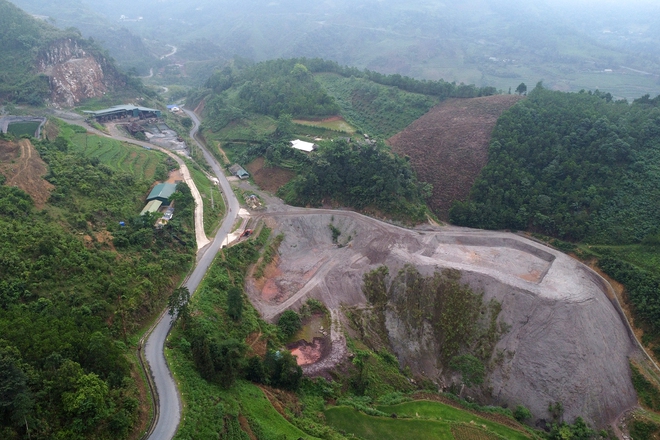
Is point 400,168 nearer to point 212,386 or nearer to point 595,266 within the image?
point 595,266

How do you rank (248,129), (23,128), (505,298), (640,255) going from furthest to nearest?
(248,129) → (23,128) → (640,255) → (505,298)

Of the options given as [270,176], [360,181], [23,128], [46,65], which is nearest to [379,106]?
[270,176]

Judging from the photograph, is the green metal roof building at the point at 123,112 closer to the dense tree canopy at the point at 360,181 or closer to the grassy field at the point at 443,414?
the dense tree canopy at the point at 360,181

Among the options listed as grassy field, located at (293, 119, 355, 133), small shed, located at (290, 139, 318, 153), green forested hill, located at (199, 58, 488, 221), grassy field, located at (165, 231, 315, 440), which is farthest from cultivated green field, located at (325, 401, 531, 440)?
grassy field, located at (293, 119, 355, 133)

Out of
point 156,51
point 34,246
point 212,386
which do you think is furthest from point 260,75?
point 156,51

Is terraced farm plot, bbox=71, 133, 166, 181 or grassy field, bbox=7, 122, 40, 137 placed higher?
grassy field, bbox=7, 122, 40, 137

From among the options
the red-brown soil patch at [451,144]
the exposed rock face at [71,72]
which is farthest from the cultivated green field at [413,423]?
the exposed rock face at [71,72]

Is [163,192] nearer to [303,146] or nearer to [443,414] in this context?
[303,146]

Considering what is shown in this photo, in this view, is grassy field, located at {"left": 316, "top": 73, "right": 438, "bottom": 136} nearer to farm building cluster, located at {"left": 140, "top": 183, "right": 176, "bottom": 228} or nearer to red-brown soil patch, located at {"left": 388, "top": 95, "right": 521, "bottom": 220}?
red-brown soil patch, located at {"left": 388, "top": 95, "right": 521, "bottom": 220}
